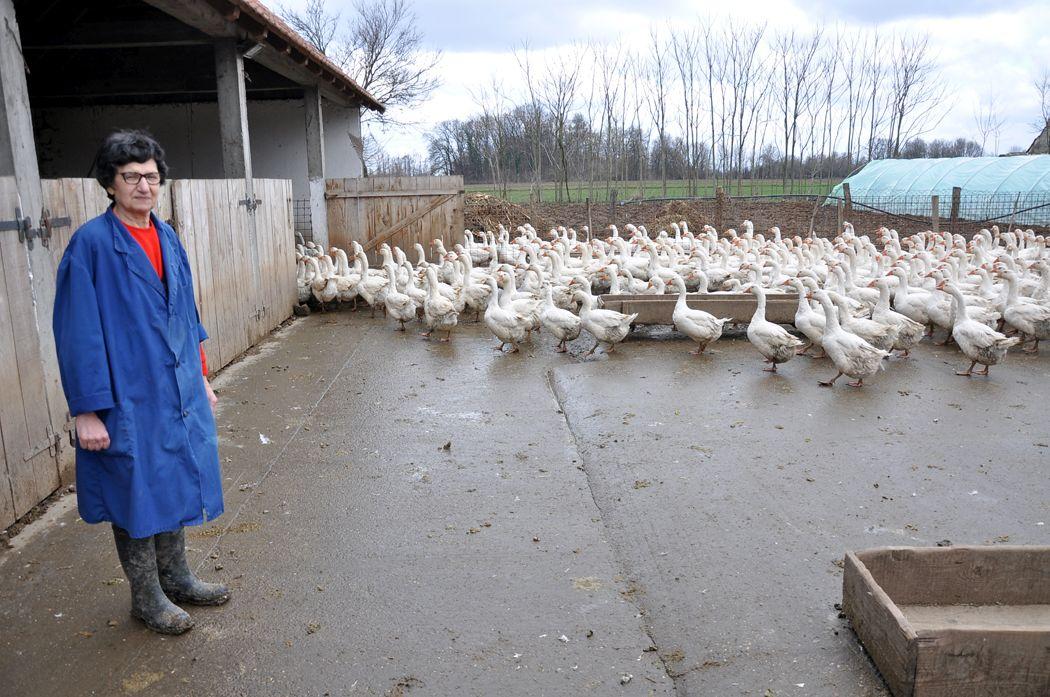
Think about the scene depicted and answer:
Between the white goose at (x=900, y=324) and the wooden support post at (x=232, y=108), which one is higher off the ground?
the wooden support post at (x=232, y=108)

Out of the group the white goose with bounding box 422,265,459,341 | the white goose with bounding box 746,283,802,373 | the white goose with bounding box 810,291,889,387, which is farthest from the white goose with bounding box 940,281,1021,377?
the white goose with bounding box 422,265,459,341

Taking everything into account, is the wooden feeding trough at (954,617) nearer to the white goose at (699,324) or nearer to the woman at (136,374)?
the woman at (136,374)

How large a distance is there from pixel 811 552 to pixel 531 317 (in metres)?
5.81

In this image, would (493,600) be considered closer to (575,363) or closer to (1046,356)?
(575,363)

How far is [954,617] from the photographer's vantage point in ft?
11.2

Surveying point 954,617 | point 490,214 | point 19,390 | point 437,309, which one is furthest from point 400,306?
point 490,214

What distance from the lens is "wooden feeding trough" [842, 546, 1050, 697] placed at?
9.11 feet

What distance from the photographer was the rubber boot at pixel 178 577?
3574 millimetres

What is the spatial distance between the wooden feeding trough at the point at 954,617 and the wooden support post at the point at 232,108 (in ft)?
28.7

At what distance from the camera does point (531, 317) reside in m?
9.57

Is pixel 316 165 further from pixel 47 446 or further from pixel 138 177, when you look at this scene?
pixel 138 177

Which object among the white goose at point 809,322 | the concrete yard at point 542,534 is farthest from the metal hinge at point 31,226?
the white goose at point 809,322

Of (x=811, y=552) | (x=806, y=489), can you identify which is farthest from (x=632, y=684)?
(x=806, y=489)

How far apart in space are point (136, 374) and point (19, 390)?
1.95 m
